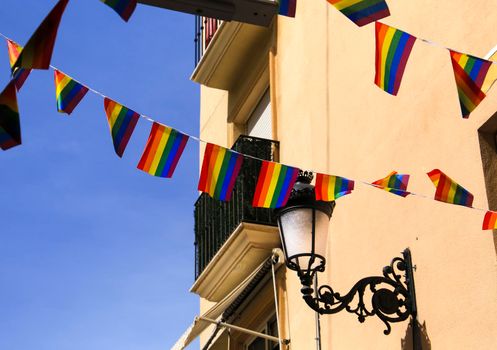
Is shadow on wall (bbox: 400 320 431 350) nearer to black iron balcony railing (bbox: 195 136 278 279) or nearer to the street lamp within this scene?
the street lamp

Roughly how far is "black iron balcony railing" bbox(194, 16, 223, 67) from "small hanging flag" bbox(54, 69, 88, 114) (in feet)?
23.2

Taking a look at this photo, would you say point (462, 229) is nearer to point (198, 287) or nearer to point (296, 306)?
point (296, 306)

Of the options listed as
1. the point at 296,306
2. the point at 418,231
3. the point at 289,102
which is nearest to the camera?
the point at 418,231

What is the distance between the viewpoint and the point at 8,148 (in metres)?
4.91

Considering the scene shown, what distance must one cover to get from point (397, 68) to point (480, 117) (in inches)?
47.5

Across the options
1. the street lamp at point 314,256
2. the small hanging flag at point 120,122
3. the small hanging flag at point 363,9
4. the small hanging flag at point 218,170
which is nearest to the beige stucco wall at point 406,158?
the street lamp at point 314,256

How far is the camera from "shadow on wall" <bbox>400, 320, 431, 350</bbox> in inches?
268

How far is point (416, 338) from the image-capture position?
22.6 ft

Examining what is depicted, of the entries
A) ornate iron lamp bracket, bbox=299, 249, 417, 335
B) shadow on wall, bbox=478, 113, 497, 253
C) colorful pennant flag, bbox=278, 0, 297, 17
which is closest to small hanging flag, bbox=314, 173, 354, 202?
ornate iron lamp bracket, bbox=299, 249, 417, 335

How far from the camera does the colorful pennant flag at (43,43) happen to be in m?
4.57

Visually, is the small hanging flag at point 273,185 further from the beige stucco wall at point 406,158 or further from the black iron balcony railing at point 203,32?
the black iron balcony railing at point 203,32

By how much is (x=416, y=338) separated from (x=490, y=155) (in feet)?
4.57

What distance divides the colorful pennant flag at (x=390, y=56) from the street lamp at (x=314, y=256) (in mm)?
1238

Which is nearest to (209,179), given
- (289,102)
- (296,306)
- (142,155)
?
(142,155)
